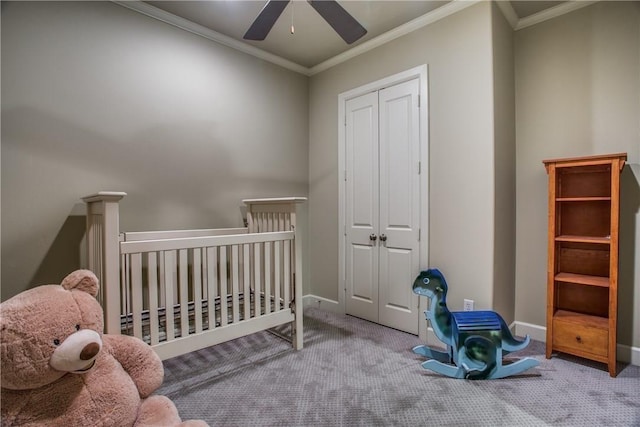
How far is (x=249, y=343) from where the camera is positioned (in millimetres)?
2426

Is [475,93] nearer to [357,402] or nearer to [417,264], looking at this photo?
[417,264]

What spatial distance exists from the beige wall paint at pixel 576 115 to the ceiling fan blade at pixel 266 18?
80.2 inches

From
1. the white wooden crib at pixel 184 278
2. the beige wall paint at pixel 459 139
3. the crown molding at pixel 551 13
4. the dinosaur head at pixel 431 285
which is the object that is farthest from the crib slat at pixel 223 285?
the crown molding at pixel 551 13

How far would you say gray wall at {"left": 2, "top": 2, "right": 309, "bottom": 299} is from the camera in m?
1.88

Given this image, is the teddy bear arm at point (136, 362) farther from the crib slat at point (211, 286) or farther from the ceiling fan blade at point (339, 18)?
the ceiling fan blade at point (339, 18)

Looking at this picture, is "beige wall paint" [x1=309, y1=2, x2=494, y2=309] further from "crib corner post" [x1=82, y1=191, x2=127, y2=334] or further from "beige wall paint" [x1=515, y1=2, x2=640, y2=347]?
"crib corner post" [x1=82, y1=191, x2=127, y2=334]

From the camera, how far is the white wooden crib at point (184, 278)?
1.54 meters

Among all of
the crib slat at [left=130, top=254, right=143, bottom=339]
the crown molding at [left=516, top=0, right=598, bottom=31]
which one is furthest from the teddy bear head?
the crown molding at [left=516, top=0, right=598, bottom=31]

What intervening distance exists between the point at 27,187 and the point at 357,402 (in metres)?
2.30

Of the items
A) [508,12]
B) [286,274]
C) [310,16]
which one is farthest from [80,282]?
[508,12]

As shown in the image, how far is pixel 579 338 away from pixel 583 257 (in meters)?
0.59

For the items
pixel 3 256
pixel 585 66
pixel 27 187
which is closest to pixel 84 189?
pixel 27 187

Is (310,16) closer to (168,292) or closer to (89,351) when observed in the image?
(168,292)

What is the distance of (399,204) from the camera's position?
268cm
